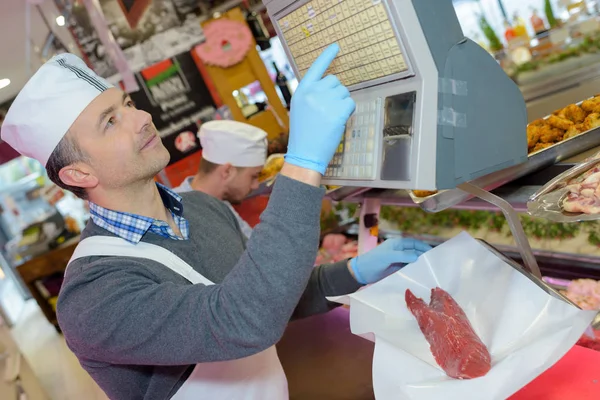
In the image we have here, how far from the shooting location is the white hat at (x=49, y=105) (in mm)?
1634

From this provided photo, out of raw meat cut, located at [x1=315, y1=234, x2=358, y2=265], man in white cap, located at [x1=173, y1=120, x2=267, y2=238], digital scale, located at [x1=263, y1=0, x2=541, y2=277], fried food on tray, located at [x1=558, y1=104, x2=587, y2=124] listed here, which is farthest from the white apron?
man in white cap, located at [x1=173, y1=120, x2=267, y2=238]

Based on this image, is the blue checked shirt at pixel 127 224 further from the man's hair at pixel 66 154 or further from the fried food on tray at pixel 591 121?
the fried food on tray at pixel 591 121

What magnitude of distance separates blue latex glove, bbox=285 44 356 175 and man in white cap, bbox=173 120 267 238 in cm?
257

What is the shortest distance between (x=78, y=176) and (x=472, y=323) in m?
1.25

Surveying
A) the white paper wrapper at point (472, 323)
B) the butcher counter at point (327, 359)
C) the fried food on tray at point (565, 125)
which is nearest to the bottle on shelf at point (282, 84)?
the butcher counter at point (327, 359)

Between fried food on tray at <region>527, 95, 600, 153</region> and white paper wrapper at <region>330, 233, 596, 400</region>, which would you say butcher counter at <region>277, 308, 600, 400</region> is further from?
fried food on tray at <region>527, 95, 600, 153</region>

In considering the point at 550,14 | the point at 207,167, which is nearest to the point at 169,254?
the point at 207,167

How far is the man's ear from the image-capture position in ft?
5.36

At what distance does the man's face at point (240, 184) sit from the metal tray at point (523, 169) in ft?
7.34

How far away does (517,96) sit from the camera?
1.53 meters

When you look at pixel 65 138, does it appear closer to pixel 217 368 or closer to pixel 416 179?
pixel 217 368

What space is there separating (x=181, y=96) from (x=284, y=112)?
3.40ft

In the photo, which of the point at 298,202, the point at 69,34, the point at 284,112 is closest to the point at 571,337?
the point at 298,202

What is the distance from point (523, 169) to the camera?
1678 mm
